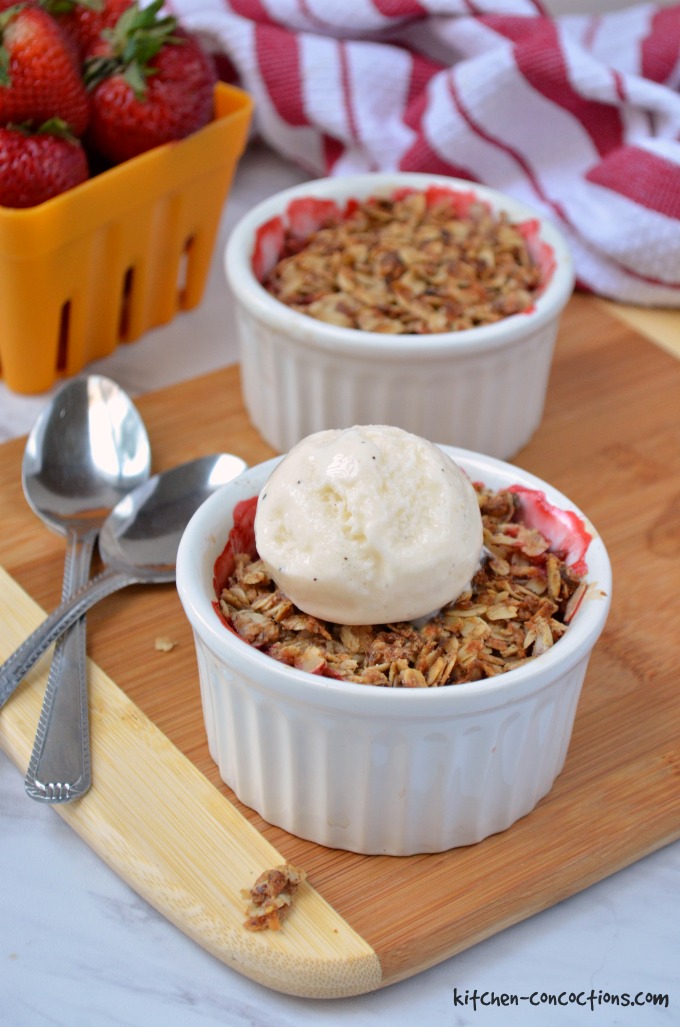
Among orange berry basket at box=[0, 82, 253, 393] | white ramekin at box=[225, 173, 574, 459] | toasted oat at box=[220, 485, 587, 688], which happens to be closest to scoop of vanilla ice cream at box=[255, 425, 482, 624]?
toasted oat at box=[220, 485, 587, 688]

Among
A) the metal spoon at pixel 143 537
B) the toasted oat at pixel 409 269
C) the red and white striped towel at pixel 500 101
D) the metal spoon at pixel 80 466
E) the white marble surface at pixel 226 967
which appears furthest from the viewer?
the red and white striped towel at pixel 500 101

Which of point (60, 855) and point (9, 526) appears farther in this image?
point (9, 526)

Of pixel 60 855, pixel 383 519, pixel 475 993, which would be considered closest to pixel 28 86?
pixel 383 519

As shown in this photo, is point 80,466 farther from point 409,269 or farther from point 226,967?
point 226,967

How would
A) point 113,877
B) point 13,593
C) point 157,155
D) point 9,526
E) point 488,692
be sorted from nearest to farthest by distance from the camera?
1. point 488,692
2. point 113,877
3. point 13,593
4. point 9,526
5. point 157,155

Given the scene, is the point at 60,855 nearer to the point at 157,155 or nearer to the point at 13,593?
the point at 13,593

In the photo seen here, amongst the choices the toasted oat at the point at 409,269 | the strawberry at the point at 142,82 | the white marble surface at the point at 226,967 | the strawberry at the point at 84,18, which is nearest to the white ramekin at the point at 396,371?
the toasted oat at the point at 409,269

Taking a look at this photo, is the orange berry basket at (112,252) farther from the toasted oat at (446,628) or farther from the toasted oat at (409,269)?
the toasted oat at (446,628)

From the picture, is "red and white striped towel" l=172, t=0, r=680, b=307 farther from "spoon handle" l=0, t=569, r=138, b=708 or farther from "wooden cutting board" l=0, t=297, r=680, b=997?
"spoon handle" l=0, t=569, r=138, b=708

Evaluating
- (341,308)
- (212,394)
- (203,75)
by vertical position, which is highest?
(203,75)
